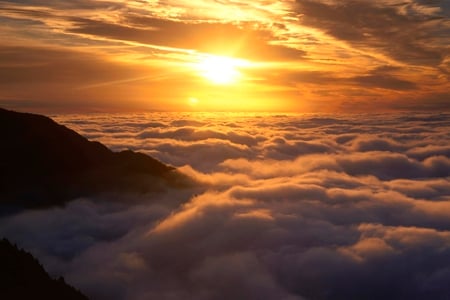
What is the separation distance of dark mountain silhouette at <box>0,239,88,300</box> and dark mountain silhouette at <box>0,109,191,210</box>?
169ft

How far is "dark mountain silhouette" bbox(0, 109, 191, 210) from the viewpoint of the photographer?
87250 mm

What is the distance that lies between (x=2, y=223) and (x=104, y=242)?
69.0ft

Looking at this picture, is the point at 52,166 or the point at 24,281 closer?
the point at 24,281

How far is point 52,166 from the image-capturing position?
9225 centimetres

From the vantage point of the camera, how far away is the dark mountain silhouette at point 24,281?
3522cm

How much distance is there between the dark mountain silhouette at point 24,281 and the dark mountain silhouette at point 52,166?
51415 mm

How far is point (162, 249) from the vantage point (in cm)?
9281

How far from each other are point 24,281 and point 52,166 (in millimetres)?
59026

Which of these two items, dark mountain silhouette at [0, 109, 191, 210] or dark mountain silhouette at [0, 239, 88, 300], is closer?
dark mountain silhouette at [0, 239, 88, 300]

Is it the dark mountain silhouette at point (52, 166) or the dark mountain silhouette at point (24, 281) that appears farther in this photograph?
the dark mountain silhouette at point (52, 166)

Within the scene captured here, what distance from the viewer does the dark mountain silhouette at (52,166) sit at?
87250 millimetres

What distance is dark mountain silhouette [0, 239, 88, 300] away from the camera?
1387 inches

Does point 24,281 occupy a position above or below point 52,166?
below

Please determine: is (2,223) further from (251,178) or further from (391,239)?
(251,178)
